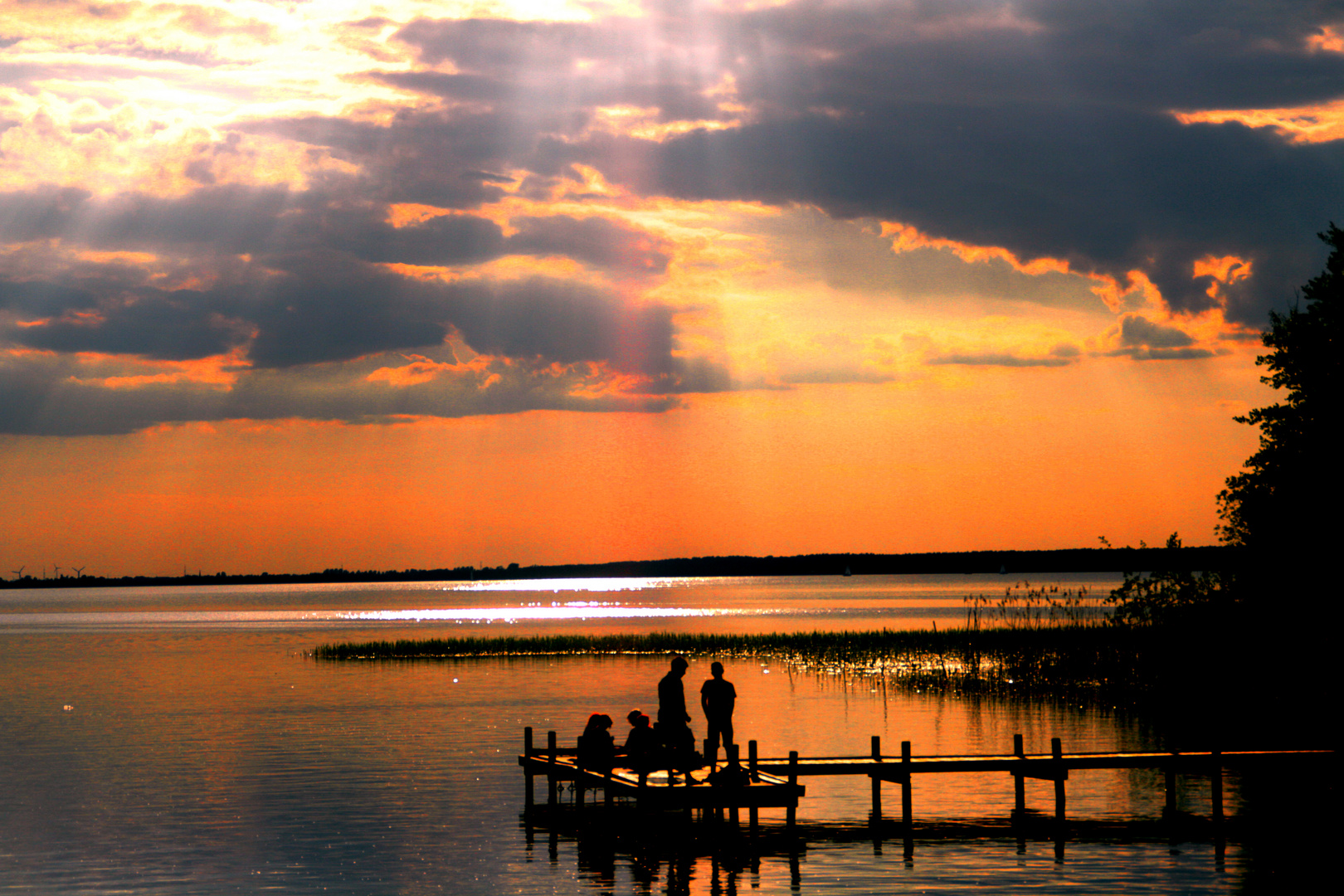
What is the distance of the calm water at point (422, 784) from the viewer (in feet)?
93.4

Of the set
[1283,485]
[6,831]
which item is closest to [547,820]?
[6,831]

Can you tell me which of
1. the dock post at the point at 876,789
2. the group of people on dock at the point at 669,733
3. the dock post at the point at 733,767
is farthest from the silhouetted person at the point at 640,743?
the dock post at the point at 876,789

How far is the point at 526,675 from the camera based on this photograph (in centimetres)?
7775

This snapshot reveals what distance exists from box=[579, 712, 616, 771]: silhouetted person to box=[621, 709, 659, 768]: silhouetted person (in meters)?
0.62

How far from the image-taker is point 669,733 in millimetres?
31594

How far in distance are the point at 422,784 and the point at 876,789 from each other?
1379 cm

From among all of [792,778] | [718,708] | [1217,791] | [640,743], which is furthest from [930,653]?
[792,778]

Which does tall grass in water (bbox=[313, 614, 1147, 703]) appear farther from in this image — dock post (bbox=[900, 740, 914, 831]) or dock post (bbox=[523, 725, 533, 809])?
dock post (bbox=[523, 725, 533, 809])

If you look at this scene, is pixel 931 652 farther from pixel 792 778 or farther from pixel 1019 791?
pixel 792 778

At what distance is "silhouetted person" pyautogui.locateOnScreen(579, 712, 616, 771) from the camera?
3350cm

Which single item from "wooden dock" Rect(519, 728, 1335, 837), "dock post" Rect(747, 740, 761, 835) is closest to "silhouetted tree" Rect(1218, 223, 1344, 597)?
"wooden dock" Rect(519, 728, 1335, 837)

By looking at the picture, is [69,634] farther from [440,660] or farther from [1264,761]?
[1264,761]

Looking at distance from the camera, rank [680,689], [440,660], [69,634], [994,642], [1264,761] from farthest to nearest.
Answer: [69,634]
[440,660]
[994,642]
[1264,761]
[680,689]

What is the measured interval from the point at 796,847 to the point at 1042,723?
76.4 ft
